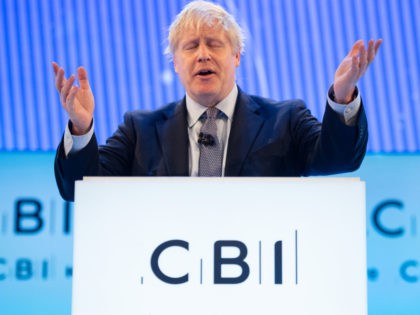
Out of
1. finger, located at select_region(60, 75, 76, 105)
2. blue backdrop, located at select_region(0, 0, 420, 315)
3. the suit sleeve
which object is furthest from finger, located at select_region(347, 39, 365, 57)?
blue backdrop, located at select_region(0, 0, 420, 315)

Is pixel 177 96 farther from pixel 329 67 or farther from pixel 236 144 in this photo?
pixel 236 144

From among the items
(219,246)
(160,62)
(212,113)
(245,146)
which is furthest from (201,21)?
(160,62)

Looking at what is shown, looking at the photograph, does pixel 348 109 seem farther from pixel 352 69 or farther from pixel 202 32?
pixel 202 32

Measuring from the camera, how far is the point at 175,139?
1.91 m

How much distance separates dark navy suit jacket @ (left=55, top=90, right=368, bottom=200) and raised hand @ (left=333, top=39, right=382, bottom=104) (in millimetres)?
119

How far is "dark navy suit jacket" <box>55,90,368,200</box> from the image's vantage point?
1.78 meters

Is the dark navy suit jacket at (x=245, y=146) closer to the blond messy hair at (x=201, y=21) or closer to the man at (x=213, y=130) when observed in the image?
the man at (x=213, y=130)

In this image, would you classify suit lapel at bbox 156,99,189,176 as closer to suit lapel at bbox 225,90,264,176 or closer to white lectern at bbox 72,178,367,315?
suit lapel at bbox 225,90,264,176

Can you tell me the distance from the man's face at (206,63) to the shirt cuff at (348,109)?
41cm

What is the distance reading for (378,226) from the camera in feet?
9.05

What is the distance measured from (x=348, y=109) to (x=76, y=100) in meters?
0.62

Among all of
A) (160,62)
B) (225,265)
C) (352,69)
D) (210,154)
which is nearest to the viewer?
(225,265)

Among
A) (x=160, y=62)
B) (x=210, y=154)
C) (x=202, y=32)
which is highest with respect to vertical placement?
(x=160, y=62)

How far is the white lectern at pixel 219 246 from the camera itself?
4.16ft
